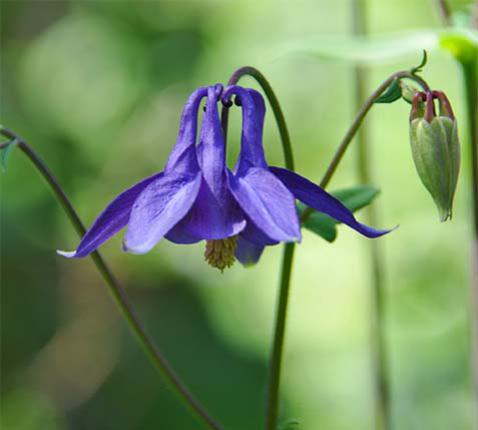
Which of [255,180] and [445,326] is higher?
[255,180]

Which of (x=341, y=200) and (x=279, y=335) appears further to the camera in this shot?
(x=341, y=200)

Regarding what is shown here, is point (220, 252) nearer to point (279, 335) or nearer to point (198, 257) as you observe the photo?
point (279, 335)

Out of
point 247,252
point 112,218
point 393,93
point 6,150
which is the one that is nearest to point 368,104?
point 393,93

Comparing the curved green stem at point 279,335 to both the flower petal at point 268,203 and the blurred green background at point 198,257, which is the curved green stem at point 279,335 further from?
the blurred green background at point 198,257

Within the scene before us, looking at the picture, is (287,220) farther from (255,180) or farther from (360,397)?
(360,397)

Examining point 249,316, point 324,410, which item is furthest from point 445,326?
point 249,316

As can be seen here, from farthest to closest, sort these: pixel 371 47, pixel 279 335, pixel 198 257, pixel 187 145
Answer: pixel 198 257 → pixel 371 47 → pixel 279 335 → pixel 187 145

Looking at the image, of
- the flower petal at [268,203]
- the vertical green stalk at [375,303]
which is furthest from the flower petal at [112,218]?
the vertical green stalk at [375,303]
